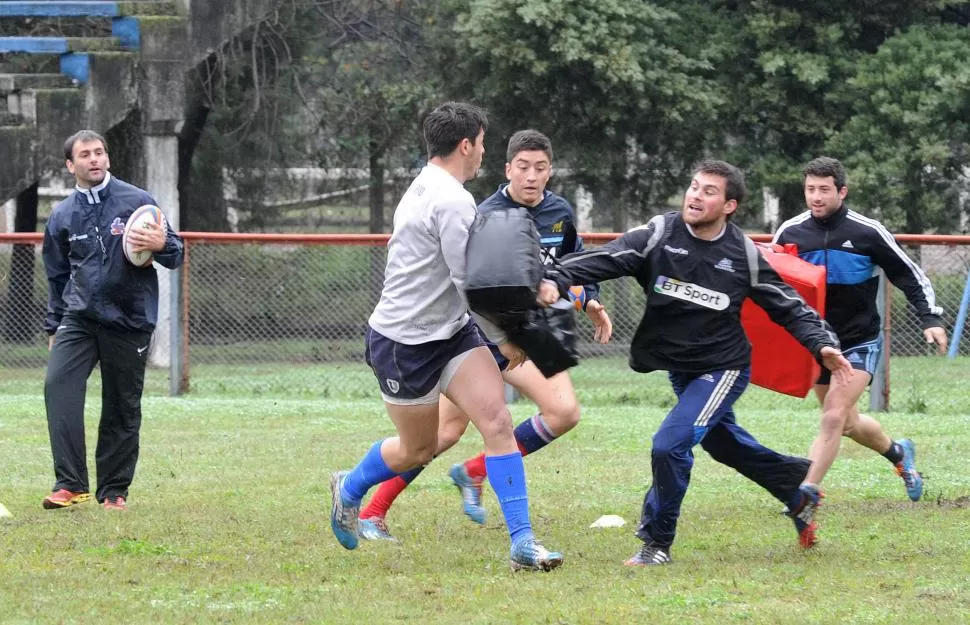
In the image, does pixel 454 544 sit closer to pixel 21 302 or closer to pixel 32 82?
pixel 21 302

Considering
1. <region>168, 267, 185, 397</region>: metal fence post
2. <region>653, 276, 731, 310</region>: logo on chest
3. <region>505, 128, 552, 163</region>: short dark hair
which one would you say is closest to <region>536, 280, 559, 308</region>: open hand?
<region>653, 276, 731, 310</region>: logo on chest

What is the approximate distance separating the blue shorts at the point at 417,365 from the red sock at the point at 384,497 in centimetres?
97

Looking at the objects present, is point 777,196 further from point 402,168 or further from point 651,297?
point 651,297

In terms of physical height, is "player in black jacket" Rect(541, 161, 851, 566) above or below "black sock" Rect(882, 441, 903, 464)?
above

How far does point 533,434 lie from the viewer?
296 inches

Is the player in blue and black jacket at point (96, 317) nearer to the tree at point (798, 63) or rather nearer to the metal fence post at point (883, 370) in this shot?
the metal fence post at point (883, 370)

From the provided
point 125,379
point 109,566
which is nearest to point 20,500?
point 125,379

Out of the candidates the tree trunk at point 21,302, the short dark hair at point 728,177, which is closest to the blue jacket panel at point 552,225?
the short dark hair at point 728,177

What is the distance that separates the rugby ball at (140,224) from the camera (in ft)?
25.0

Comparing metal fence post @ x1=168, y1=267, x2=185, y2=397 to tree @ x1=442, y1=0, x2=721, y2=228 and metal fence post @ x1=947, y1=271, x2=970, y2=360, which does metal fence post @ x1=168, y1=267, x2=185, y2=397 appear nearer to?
tree @ x1=442, y1=0, x2=721, y2=228

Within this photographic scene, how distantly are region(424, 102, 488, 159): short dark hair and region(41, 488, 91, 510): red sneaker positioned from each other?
3.08m

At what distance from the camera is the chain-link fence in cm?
1518

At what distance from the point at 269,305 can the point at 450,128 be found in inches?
401

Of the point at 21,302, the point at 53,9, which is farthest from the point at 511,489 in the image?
the point at 53,9
